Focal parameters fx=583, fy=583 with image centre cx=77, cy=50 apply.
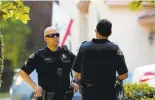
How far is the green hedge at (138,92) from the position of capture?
792cm

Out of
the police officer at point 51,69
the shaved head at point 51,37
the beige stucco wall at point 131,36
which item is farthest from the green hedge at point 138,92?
the beige stucco wall at point 131,36

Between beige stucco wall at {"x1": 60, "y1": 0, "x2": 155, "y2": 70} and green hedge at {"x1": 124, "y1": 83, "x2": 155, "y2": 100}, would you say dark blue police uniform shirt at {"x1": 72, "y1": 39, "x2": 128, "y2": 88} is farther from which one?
beige stucco wall at {"x1": 60, "y1": 0, "x2": 155, "y2": 70}

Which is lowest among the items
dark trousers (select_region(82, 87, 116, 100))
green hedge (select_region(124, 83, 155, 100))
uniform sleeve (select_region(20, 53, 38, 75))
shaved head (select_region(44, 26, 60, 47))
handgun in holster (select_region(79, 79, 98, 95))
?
green hedge (select_region(124, 83, 155, 100))

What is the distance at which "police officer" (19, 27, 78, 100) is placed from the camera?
7105 millimetres

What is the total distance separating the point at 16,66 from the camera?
53.9 metres

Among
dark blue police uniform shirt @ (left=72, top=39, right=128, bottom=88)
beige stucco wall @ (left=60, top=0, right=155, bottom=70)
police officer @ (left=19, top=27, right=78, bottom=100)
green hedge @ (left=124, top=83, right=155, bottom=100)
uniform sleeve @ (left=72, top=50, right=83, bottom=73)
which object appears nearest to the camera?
dark blue police uniform shirt @ (left=72, top=39, right=128, bottom=88)

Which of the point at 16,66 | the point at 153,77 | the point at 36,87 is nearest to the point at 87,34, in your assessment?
the point at 153,77

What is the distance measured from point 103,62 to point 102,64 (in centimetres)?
3

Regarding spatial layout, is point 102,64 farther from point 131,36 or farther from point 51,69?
point 131,36

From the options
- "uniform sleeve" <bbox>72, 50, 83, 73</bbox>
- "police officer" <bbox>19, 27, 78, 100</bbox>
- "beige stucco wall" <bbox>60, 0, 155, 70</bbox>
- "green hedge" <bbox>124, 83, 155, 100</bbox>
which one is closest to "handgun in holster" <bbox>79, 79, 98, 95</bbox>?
"uniform sleeve" <bbox>72, 50, 83, 73</bbox>

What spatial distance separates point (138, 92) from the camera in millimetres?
8055

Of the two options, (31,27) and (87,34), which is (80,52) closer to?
(87,34)

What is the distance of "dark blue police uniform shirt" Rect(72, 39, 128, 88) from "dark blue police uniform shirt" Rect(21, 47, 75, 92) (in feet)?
2.33

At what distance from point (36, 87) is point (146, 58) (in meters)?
8.29
